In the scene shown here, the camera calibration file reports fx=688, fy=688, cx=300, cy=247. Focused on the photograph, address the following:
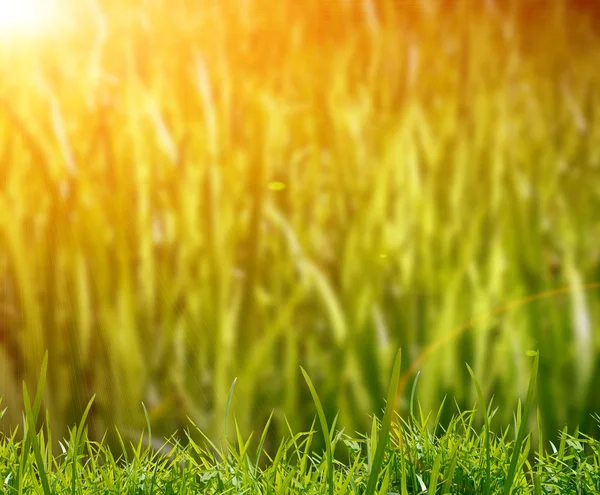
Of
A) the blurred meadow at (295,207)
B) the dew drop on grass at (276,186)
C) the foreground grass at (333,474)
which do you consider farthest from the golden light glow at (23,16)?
the foreground grass at (333,474)

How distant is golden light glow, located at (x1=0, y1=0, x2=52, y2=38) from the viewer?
1.42 metres

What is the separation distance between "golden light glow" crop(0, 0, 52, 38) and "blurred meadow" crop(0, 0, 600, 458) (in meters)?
0.03

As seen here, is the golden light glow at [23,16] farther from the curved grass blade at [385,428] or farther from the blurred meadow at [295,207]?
the curved grass blade at [385,428]

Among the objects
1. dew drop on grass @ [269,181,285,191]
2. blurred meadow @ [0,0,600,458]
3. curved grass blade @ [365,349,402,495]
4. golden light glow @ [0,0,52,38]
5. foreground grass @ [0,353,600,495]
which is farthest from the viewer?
golden light glow @ [0,0,52,38]

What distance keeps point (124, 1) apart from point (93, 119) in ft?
1.25

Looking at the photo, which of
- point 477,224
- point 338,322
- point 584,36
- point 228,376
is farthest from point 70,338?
point 584,36

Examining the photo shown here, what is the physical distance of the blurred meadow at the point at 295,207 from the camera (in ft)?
3.61

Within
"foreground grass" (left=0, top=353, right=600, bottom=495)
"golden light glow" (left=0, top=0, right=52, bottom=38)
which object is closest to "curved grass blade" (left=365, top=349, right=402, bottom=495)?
"foreground grass" (left=0, top=353, right=600, bottom=495)

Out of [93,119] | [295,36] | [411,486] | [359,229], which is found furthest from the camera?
[295,36]

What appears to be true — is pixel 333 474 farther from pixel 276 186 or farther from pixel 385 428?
pixel 276 186

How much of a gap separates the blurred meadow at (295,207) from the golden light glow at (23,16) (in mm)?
30

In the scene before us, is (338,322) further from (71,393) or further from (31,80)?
(31,80)

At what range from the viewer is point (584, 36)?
1.58 metres

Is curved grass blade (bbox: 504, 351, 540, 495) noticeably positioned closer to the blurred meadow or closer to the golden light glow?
the blurred meadow
